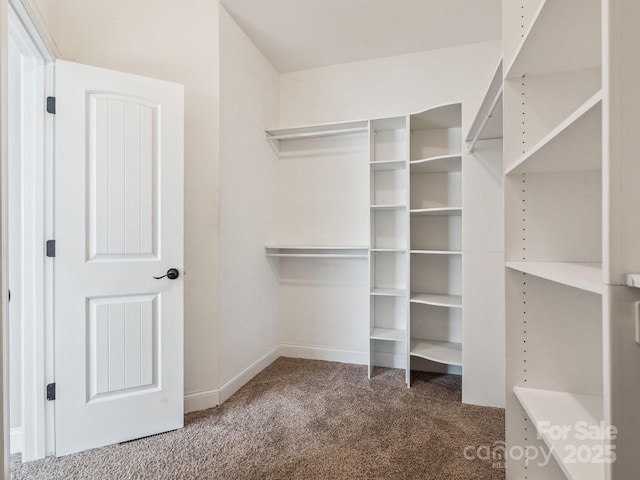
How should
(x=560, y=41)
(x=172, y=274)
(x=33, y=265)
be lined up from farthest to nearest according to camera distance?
1. (x=172, y=274)
2. (x=33, y=265)
3. (x=560, y=41)

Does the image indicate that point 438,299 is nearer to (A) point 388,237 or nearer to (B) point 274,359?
(A) point 388,237

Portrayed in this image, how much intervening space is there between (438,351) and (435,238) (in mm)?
943

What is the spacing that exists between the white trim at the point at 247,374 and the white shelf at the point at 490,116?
237 centimetres

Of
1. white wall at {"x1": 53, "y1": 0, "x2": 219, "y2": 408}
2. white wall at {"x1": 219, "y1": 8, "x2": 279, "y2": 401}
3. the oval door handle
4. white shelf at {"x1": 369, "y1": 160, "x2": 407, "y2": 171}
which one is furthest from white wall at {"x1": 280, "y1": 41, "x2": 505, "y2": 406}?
the oval door handle

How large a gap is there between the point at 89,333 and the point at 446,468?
6.56 feet

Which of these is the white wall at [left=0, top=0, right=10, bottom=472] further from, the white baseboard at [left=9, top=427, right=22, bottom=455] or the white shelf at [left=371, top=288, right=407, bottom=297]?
the white shelf at [left=371, top=288, right=407, bottom=297]

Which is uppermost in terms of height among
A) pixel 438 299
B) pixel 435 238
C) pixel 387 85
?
pixel 387 85

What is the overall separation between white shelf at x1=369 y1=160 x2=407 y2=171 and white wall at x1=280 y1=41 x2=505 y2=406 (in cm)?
51

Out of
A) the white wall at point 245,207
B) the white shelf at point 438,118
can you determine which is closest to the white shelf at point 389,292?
the white wall at point 245,207

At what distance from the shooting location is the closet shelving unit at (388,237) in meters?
2.77

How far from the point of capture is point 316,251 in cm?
300

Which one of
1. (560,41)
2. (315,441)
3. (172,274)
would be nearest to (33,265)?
(172,274)

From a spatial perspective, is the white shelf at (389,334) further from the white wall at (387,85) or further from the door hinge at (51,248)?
the door hinge at (51,248)

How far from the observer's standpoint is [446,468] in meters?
1.54
